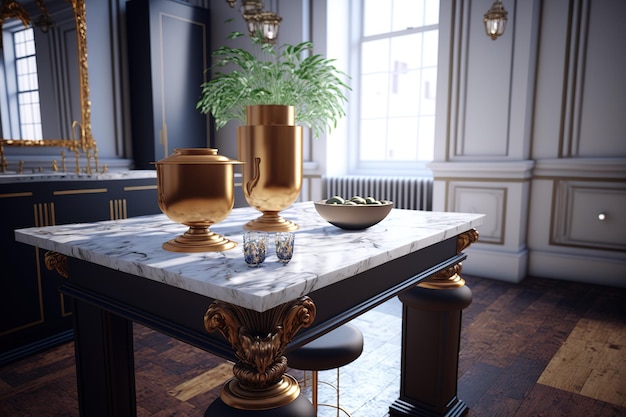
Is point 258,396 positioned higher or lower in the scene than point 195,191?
lower

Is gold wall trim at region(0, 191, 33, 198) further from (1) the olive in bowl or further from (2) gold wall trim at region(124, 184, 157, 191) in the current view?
(1) the olive in bowl

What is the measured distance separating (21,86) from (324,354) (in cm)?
355

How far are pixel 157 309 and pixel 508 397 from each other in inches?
68.5

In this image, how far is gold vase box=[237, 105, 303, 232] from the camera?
4.04ft

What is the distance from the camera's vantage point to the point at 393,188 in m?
4.50

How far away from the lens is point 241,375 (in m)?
0.81

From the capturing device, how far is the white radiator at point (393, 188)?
436 centimetres

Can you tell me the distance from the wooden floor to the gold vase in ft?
3.66

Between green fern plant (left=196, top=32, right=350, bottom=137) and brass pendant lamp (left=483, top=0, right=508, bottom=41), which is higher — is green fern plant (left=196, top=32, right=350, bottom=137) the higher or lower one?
the lower one

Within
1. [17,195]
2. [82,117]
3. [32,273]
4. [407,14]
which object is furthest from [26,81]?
[407,14]

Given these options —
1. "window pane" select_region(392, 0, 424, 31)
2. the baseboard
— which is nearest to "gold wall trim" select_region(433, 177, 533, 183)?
the baseboard

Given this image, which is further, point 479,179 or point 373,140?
point 373,140

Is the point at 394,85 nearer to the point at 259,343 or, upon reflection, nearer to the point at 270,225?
the point at 270,225

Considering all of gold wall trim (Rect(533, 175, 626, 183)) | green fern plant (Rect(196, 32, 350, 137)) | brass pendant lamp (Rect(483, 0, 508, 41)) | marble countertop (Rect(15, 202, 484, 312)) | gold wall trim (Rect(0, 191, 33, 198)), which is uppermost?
brass pendant lamp (Rect(483, 0, 508, 41))
